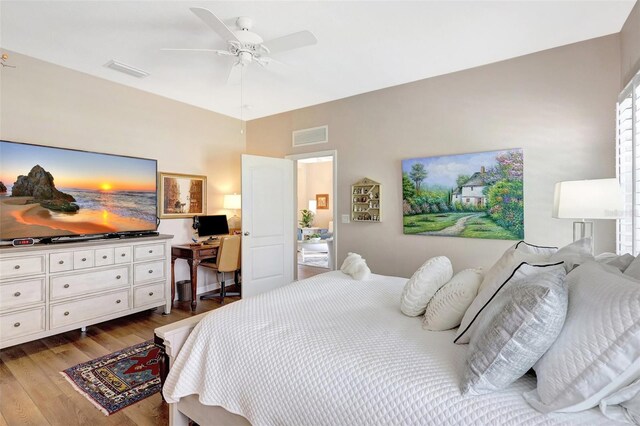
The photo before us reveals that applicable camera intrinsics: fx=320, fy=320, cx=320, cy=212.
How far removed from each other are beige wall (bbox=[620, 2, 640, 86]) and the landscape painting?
0.93 meters

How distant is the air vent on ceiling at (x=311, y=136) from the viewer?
437 cm

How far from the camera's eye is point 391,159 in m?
3.82

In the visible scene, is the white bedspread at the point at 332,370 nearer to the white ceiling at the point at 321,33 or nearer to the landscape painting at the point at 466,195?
the landscape painting at the point at 466,195

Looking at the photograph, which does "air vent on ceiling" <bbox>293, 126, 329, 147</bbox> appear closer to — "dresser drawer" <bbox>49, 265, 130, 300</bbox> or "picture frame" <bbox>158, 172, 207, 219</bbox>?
"picture frame" <bbox>158, 172, 207, 219</bbox>

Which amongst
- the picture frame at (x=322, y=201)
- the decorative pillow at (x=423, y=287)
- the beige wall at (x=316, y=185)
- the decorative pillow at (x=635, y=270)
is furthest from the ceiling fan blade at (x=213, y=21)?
the picture frame at (x=322, y=201)

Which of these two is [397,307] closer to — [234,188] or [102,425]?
[102,425]

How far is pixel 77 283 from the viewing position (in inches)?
121

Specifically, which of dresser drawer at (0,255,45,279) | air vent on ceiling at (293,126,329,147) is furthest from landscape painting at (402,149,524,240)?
dresser drawer at (0,255,45,279)

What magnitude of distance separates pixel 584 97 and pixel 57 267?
4.93 m

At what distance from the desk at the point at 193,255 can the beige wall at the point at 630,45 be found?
4291 mm

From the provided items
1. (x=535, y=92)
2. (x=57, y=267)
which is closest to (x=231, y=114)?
(x=57, y=267)

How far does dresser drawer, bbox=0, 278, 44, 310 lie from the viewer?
8.64 ft

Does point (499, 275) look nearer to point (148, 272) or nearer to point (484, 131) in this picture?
point (484, 131)

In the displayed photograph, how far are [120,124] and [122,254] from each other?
1540 mm
